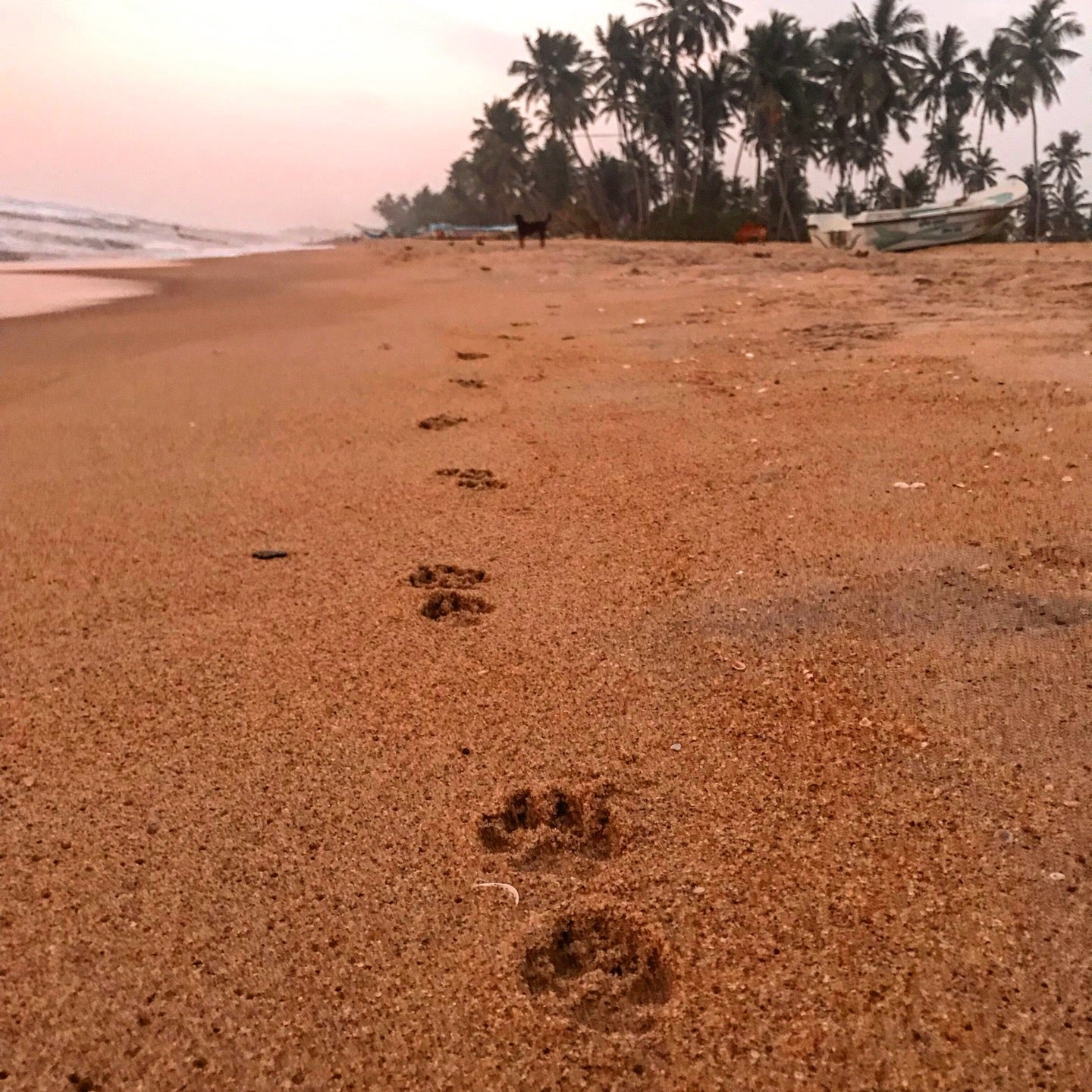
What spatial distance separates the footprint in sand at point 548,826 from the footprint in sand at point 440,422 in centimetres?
241

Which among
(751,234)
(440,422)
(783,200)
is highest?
(783,200)

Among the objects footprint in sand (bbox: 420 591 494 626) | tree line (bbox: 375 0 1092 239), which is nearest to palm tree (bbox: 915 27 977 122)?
tree line (bbox: 375 0 1092 239)

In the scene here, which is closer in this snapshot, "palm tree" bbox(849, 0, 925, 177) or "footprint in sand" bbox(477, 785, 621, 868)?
"footprint in sand" bbox(477, 785, 621, 868)

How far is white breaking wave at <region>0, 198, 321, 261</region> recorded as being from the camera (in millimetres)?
17391

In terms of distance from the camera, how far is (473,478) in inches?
123

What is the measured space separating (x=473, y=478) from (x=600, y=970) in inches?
82.6

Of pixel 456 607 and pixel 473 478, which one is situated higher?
pixel 473 478

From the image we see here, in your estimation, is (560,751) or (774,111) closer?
(560,751)

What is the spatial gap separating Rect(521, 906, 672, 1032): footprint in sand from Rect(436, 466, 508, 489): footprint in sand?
75.2 inches

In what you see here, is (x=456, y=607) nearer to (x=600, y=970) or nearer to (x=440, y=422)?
(x=600, y=970)

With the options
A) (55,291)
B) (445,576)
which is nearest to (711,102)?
(55,291)

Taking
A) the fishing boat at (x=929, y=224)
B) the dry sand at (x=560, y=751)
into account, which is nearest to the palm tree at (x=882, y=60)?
the fishing boat at (x=929, y=224)

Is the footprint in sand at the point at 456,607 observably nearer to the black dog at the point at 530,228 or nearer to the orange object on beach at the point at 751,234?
the black dog at the point at 530,228

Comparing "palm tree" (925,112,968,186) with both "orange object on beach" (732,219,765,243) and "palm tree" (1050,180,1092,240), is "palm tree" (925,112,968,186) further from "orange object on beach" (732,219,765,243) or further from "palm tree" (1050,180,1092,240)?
"orange object on beach" (732,219,765,243)
